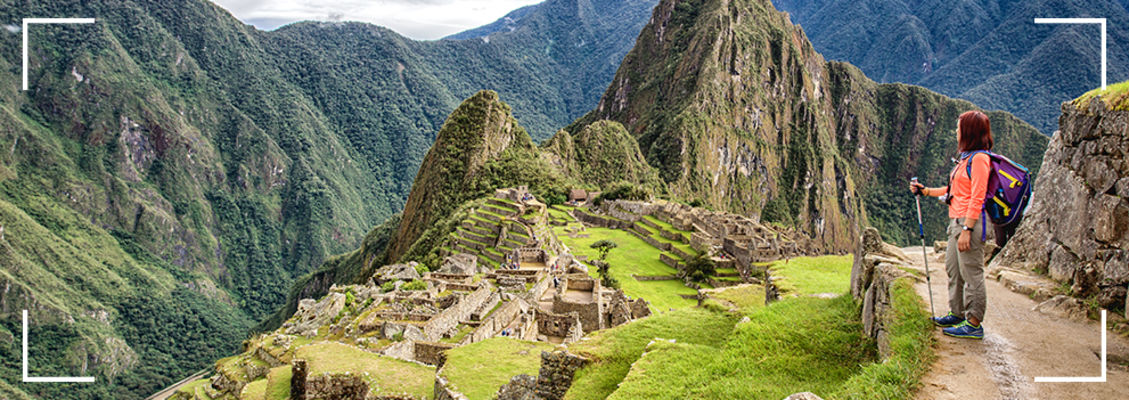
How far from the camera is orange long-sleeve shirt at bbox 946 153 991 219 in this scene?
19.7ft

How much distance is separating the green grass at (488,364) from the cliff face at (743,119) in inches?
5004

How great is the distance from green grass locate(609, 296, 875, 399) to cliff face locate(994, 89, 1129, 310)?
2.12 meters

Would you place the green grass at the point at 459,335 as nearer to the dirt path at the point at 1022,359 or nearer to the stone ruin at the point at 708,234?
the dirt path at the point at 1022,359

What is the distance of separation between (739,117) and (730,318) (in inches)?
6366

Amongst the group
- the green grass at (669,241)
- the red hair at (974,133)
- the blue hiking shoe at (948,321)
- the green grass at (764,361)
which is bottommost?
the green grass at (669,241)

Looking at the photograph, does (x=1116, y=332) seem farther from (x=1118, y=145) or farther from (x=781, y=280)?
(x=781, y=280)

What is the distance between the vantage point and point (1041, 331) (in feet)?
19.0

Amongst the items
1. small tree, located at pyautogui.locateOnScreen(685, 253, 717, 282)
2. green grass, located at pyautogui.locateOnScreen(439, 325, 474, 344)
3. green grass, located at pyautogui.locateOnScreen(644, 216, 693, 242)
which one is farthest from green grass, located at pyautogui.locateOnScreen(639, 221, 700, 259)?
green grass, located at pyautogui.locateOnScreen(439, 325, 474, 344)

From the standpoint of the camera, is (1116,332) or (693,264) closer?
(1116,332)

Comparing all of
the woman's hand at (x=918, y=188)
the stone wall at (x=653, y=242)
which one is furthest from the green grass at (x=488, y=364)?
the stone wall at (x=653, y=242)

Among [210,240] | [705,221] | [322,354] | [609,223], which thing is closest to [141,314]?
[210,240]

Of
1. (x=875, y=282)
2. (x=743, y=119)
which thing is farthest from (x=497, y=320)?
(x=743, y=119)

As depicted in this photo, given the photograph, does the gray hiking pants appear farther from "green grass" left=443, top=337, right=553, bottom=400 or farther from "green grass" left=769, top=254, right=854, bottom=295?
"green grass" left=443, top=337, right=553, bottom=400

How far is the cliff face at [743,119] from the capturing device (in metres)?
148
